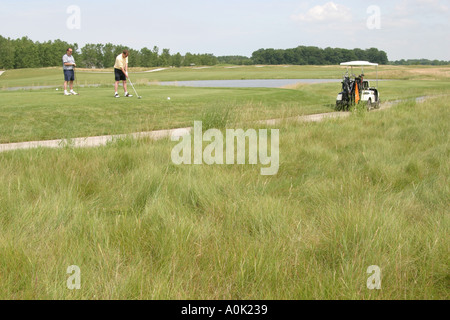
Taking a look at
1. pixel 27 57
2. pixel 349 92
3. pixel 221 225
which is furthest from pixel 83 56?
pixel 221 225

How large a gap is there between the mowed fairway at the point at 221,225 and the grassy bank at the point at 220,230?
0.01m

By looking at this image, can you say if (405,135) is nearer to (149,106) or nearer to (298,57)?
(149,106)

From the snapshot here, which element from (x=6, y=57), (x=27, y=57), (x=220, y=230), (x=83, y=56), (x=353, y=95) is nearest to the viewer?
(x=220, y=230)

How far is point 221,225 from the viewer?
4.13 m

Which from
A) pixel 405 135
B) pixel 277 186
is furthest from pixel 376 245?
pixel 405 135

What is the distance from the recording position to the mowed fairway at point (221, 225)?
3096mm

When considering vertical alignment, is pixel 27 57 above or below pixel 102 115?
above

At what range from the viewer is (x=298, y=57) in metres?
115

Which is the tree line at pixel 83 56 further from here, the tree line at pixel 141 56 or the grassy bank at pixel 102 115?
the grassy bank at pixel 102 115

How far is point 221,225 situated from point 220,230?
12 centimetres

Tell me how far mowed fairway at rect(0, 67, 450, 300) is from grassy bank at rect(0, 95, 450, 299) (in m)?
0.01

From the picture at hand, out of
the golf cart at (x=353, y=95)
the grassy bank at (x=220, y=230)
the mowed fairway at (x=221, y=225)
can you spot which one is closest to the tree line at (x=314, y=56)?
the golf cart at (x=353, y=95)

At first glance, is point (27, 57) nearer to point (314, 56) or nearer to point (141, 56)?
point (141, 56)

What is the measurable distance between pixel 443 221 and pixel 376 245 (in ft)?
3.43
